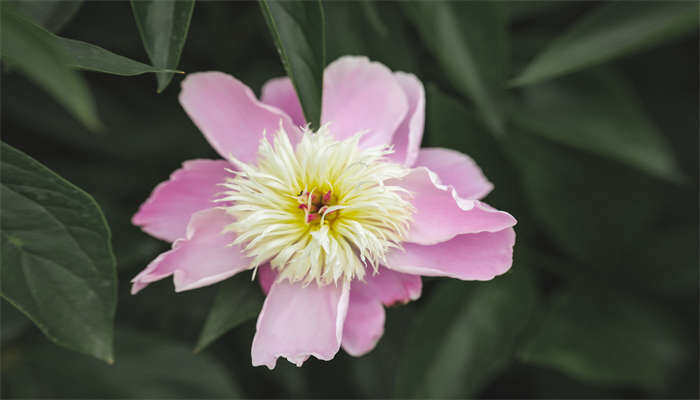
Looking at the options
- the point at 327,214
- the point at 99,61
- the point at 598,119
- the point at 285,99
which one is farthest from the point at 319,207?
the point at 598,119

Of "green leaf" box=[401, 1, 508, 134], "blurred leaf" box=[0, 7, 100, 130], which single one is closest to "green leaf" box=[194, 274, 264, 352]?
"blurred leaf" box=[0, 7, 100, 130]

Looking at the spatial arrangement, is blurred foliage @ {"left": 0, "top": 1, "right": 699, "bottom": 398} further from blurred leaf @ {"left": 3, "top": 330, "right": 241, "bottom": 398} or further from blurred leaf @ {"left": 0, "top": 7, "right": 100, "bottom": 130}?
blurred leaf @ {"left": 0, "top": 7, "right": 100, "bottom": 130}

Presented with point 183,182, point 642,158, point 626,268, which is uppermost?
point 183,182

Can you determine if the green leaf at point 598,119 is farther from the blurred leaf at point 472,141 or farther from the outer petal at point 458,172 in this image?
the outer petal at point 458,172

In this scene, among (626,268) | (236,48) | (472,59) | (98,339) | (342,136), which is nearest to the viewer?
(98,339)

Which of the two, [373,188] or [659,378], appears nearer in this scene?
[373,188]

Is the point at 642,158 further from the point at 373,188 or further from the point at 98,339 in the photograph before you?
the point at 98,339

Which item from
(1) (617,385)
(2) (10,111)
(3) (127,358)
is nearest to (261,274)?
(3) (127,358)
